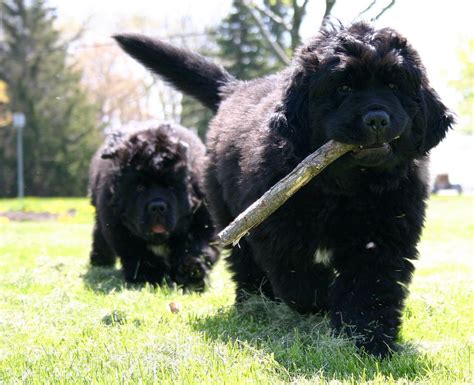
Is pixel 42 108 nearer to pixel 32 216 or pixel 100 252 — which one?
pixel 32 216

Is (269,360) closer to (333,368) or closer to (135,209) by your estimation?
(333,368)

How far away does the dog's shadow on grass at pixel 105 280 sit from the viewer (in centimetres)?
570

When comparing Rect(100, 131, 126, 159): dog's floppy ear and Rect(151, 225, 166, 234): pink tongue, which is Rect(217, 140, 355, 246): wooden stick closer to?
Rect(151, 225, 166, 234): pink tongue

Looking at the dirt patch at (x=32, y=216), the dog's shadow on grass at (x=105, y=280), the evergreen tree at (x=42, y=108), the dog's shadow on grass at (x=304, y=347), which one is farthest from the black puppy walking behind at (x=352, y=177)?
the evergreen tree at (x=42, y=108)

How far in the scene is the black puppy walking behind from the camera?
11.3 ft

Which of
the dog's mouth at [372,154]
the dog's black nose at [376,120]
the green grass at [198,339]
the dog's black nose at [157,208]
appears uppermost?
the dog's black nose at [376,120]

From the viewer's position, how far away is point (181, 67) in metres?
5.86

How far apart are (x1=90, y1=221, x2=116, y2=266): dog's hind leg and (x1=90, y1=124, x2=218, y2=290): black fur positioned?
101 centimetres

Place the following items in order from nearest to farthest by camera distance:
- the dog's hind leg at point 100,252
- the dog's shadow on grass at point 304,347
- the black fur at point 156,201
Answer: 1. the dog's shadow on grass at point 304,347
2. the black fur at point 156,201
3. the dog's hind leg at point 100,252

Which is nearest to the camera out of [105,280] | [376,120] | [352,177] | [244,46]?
[376,120]

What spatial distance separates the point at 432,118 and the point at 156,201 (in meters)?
2.95

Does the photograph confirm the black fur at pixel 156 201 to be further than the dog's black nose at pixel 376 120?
Yes

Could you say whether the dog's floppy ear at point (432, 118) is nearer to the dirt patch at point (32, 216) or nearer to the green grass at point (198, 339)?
the green grass at point (198, 339)

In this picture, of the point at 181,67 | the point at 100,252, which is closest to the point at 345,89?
the point at 181,67
